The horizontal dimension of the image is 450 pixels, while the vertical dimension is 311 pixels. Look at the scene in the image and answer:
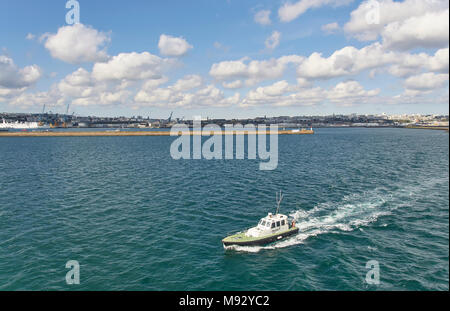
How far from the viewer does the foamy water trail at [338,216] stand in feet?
140

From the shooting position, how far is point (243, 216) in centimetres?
5169

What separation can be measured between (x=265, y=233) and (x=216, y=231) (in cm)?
903

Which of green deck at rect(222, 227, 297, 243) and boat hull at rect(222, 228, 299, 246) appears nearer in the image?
boat hull at rect(222, 228, 299, 246)

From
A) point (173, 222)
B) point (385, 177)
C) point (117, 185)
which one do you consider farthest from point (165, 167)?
point (385, 177)

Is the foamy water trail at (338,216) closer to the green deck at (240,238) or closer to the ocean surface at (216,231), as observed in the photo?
the ocean surface at (216,231)

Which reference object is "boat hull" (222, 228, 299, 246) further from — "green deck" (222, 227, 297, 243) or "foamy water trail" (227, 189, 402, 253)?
"foamy water trail" (227, 189, 402, 253)

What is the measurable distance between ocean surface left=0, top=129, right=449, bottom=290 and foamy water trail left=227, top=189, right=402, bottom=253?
22 cm

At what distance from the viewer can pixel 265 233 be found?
1612 inches

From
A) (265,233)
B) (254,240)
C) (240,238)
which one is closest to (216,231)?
(240,238)

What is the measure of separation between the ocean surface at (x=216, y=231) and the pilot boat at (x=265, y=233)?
123 centimetres

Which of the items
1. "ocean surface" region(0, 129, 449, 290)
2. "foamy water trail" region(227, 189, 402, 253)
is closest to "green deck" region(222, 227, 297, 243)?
"foamy water trail" region(227, 189, 402, 253)

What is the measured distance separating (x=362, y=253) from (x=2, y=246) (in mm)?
54250

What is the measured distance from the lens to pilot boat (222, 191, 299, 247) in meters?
39.2

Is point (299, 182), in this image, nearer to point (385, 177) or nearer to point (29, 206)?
point (385, 177)
